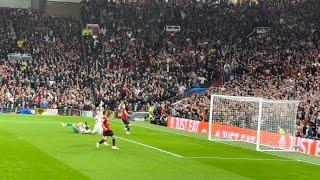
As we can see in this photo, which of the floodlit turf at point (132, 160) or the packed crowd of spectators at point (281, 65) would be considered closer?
the floodlit turf at point (132, 160)

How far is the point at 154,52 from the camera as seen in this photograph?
60.8 meters

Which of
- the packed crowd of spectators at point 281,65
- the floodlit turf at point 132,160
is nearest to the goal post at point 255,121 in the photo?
the packed crowd of spectators at point 281,65

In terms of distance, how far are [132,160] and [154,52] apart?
3993cm

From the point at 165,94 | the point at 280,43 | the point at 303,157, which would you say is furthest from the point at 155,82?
the point at 303,157

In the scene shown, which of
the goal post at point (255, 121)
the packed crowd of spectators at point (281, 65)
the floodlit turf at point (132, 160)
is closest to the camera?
the floodlit turf at point (132, 160)

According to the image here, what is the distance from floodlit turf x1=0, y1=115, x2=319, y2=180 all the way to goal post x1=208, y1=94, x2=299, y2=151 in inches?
84.4

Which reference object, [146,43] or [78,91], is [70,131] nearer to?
[78,91]

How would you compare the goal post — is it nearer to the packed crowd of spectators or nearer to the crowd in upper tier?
Result: the packed crowd of spectators

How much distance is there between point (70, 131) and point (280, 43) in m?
27.4

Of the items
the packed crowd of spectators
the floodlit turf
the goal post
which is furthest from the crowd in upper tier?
the floodlit turf

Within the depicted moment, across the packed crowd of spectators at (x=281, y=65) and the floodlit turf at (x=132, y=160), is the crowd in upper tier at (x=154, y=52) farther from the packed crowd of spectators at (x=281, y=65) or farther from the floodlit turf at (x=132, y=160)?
the floodlit turf at (x=132, y=160)

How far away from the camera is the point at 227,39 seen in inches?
2422

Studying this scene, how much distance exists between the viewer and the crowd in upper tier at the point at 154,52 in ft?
168

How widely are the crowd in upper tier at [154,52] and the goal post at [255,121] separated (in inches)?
262
